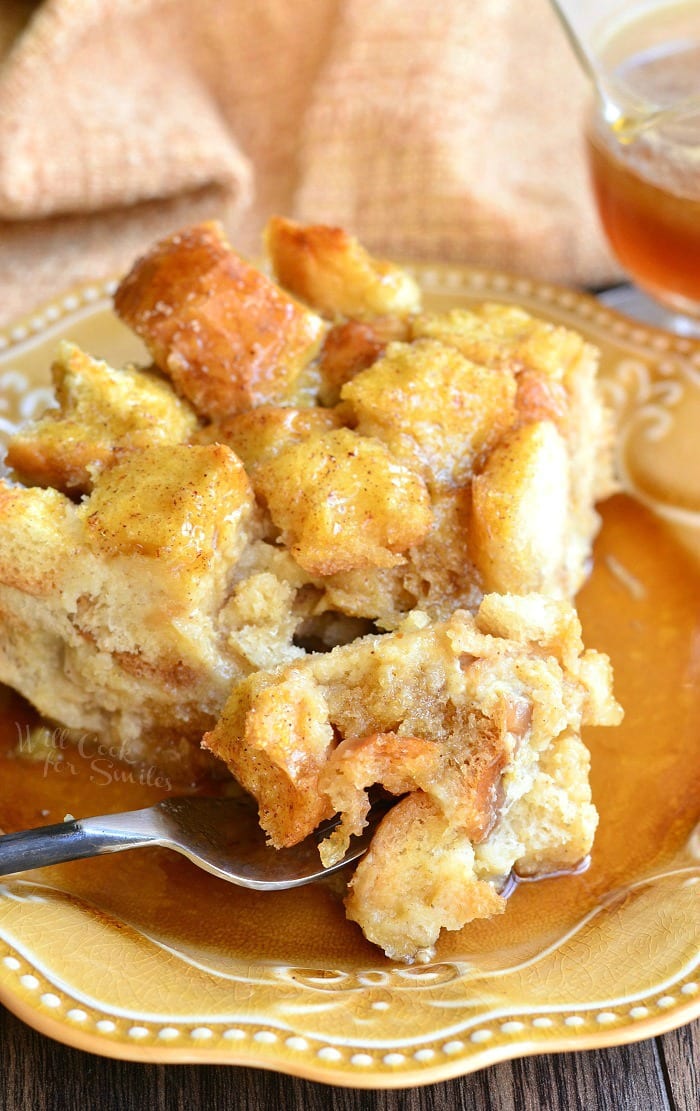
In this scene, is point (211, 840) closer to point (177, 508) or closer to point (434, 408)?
point (177, 508)

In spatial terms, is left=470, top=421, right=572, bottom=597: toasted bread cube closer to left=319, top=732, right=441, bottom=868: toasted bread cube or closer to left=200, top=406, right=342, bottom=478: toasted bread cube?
left=200, top=406, right=342, bottom=478: toasted bread cube

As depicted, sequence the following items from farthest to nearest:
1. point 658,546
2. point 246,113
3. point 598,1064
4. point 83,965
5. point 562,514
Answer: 1. point 246,113
2. point 658,546
3. point 562,514
4. point 598,1064
5. point 83,965

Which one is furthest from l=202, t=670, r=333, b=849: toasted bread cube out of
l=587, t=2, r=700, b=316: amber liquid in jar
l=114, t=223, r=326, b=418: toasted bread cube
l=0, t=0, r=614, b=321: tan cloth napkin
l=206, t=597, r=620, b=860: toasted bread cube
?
l=0, t=0, r=614, b=321: tan cloth napkin

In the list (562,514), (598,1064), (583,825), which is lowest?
(598,1064)

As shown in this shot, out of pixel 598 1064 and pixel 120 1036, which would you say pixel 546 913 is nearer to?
pixel 598 1064

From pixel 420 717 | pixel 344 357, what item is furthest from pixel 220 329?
pixel 420 717

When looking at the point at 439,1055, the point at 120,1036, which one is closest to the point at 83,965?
the point at 120,1036

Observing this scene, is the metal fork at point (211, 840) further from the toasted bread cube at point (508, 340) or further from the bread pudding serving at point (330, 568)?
the toasted bread cube at point (508, 340)
